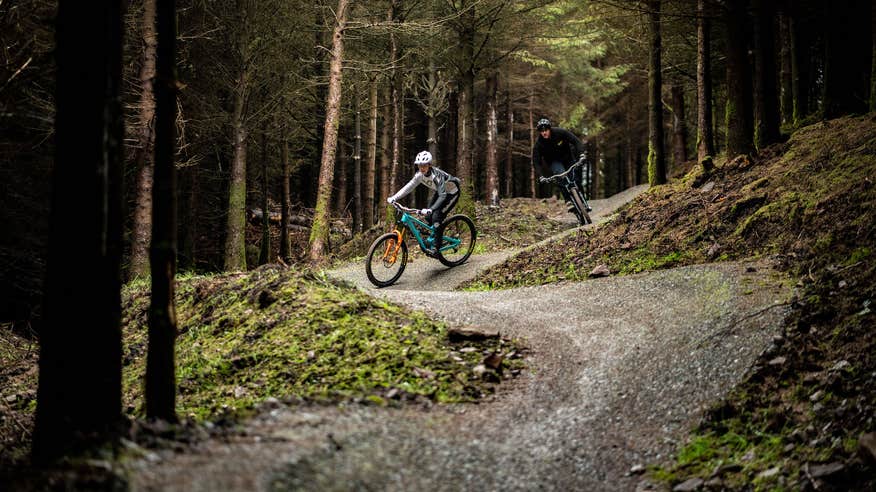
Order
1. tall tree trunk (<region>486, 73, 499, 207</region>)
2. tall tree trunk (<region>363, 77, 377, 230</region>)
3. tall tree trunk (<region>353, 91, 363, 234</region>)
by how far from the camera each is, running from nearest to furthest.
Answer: tall tree trunk (<region>363, 77, 377, 230</region>) → tall tree trunk (<region>353, 91, 363, 234</region>) → tall tree trunk (<region>486, 73, 499, 207</region>)

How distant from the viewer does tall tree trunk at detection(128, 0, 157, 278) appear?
12.4 m

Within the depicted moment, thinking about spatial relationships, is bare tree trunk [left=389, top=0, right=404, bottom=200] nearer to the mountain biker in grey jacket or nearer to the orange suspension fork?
the mountain biker in grey jacket

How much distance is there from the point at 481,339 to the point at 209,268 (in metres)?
19.0

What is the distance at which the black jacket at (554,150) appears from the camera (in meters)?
13.4

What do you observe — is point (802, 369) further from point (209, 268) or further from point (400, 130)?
point (209, 268)

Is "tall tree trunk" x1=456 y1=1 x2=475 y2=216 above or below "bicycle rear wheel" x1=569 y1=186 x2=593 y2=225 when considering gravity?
above

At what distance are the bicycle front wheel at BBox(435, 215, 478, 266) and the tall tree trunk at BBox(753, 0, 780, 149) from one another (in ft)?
19.9

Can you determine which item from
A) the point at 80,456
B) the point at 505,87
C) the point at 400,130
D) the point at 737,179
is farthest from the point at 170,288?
the point at 505,87

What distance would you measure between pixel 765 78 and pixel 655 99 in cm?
378

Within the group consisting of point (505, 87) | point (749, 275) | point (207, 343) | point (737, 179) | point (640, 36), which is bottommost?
point (207, 343)

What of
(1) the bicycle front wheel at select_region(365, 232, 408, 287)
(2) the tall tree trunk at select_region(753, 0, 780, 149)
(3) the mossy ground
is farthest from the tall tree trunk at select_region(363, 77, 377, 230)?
(3) the mossy ground

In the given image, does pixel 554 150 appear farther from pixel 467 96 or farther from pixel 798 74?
pixel 798 74

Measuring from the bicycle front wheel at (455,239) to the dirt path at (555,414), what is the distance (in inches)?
163

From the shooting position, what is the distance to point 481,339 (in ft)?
22.2
